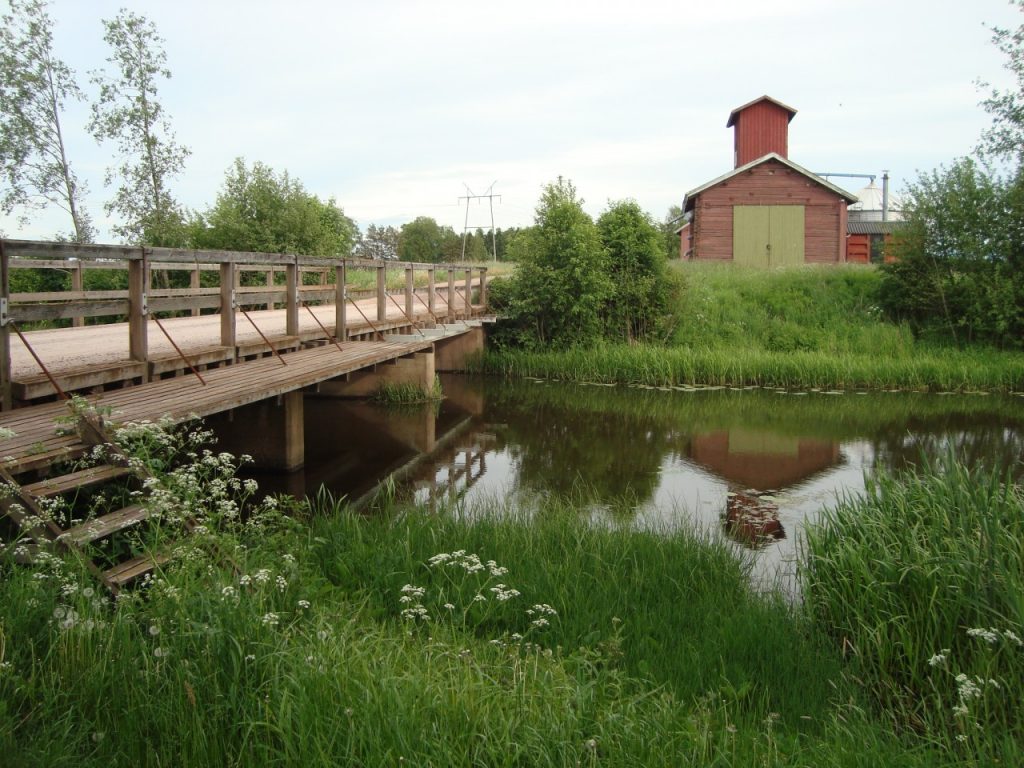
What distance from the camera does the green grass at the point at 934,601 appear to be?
15.0 feet

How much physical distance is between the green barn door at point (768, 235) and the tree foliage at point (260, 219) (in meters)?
14.6

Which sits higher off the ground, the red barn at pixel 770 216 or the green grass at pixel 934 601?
the red barn at pixel 770 216

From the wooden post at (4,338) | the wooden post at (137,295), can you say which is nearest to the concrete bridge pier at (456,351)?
the wooden post at (137,295)

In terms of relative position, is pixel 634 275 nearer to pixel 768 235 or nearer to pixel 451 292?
pixel 451 292

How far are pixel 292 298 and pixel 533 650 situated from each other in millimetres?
7968

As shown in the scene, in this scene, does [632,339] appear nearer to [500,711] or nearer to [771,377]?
[771,377]

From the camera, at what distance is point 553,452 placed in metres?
13.4

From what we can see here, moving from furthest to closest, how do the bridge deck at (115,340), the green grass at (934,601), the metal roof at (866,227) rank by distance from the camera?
the metal roof at (866,227)
the bridge deck at (115,340)
the green grass at (934,601)

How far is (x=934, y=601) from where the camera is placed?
17.4 feet

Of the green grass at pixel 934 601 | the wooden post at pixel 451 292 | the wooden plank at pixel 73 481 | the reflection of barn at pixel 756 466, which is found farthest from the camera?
the wooden post at pixel 451 292

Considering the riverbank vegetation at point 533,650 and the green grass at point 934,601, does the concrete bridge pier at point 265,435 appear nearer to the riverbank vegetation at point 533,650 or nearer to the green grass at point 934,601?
the riverbank vegetation at point 533,650

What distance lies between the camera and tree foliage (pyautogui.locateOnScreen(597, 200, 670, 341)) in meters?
23.4

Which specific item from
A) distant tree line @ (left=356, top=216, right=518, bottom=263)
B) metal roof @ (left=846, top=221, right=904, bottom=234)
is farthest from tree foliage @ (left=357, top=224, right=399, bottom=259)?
metal roof @ (left=846, top=221, right=904, bottom=234)

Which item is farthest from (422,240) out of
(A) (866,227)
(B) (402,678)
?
(B) (402,678)
